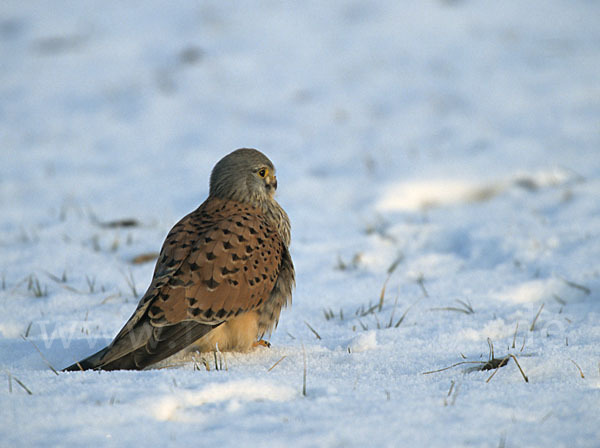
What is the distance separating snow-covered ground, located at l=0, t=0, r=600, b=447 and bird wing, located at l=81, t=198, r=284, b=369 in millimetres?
220

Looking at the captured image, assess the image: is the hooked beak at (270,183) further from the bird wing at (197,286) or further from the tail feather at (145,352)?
the tail feather at (145,352)

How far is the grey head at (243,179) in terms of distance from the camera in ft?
11.8

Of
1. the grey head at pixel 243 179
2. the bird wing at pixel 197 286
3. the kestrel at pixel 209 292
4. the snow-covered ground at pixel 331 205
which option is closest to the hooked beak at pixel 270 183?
the grey head at pixel 243 179

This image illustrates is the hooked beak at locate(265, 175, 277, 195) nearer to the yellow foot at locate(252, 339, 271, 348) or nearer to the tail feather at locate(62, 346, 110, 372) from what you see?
the yellow foot at locate(252, 339, 271, 348)

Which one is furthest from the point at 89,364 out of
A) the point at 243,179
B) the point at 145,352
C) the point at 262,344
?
the point at 243,179

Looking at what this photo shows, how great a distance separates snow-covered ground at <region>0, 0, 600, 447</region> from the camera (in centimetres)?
215

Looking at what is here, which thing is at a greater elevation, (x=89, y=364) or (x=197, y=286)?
(x=197, y=286)

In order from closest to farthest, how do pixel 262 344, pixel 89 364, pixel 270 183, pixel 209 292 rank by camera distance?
pixel 89 364 < pixel 209 292 < pixel 262 344 < pixel 270 183

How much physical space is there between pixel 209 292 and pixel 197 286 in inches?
2.5

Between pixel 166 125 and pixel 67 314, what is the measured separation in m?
5.34

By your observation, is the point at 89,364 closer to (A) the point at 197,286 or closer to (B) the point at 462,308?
(A) the point at 197,286

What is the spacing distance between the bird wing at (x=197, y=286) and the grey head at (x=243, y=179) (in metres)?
0.35

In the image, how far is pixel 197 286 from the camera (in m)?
2.91

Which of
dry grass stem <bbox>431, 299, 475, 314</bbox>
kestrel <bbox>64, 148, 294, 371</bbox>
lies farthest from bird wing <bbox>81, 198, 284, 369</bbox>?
dry grass stem <bbox>431, 299, 475, 314</bbox>
